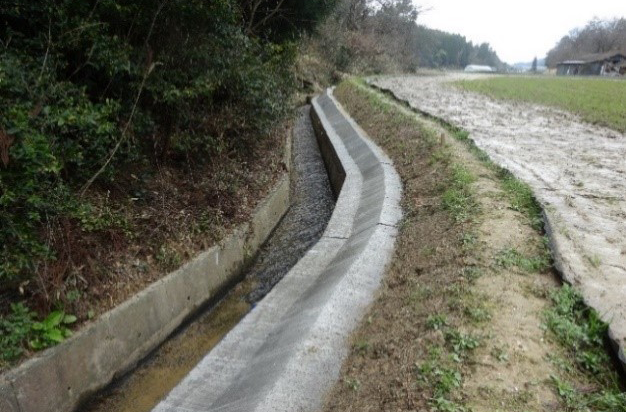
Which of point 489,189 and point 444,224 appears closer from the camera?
point 444,224

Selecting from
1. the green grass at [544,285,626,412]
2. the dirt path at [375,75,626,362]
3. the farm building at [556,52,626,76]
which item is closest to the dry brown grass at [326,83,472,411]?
the green grass at [544,285,626,412]

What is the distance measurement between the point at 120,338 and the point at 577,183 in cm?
660

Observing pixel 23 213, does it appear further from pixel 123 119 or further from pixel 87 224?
pixel 123 119

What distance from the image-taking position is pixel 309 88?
26719 mm

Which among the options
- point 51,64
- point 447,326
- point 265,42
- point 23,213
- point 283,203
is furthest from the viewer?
point 265,42

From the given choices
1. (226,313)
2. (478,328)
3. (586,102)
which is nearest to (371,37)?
(586,102)

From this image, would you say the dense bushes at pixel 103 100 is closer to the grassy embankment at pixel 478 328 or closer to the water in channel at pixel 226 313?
the water in channel at pixel 226 313

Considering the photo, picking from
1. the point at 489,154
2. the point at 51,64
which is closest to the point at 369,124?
the point at 489,154

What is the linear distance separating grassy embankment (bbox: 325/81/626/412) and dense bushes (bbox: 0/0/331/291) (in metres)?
3.28

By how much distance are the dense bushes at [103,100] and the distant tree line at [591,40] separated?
75.9m

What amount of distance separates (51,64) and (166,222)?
2280mm

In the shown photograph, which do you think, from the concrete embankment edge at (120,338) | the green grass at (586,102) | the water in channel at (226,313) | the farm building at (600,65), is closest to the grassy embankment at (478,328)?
the water in channel at (226,313)

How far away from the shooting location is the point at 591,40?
79.0 metres

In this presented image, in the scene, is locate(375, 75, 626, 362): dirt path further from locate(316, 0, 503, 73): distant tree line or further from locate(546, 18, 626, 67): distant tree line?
locate(546, 18, 626, 67): distant tree line
